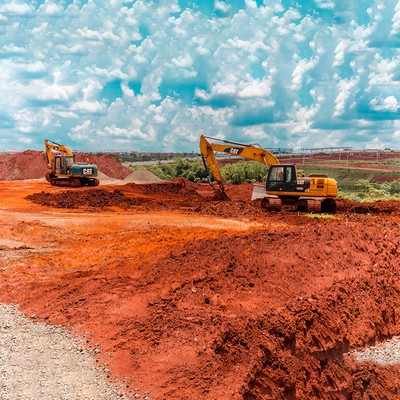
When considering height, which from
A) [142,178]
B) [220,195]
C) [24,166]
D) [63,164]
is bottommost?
[142,178]

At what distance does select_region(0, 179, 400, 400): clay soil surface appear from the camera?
7332 mm

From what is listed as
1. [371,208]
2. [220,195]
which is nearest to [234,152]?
[220,195]

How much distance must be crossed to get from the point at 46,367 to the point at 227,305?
11.5 feet

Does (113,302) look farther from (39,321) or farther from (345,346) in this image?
(345,346)

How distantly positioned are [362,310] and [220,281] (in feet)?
10.9

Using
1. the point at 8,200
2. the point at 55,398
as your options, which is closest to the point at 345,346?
the point at 55,398

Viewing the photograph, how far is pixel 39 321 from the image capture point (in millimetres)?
9188

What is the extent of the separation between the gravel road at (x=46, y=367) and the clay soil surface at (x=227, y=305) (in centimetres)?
27

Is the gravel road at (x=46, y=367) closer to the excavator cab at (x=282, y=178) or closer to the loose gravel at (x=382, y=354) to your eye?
the loose gravel at (x=382, y=354)

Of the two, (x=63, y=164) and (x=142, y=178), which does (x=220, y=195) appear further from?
(x=142, y=178)

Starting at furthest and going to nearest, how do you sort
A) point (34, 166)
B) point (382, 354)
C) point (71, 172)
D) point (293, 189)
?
point (34, 166)
point (71, 172)
point (293, 189)
point (382, 354)

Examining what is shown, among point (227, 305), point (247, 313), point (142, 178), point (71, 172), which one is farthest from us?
point (142, 178)

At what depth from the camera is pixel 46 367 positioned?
7352 mm

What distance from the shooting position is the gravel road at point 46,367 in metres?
6.66
